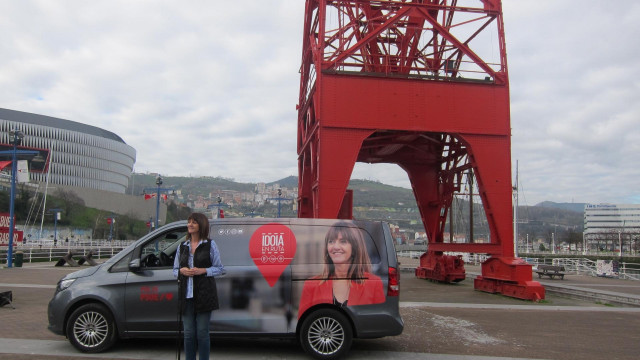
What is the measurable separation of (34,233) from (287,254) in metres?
73.6

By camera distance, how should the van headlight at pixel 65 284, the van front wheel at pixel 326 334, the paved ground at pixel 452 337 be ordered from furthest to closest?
the paved ground at pixel 452 337 → the van headlight at pixel 65 284 → the van front wheel at pixel 326 334

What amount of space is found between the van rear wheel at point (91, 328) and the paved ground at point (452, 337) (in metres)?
0.17

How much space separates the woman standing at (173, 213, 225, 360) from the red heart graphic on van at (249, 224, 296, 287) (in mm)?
1630

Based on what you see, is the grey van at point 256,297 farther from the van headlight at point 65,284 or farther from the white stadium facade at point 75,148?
the white stadium facade at point 75,148

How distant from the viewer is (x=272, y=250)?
23.9ft

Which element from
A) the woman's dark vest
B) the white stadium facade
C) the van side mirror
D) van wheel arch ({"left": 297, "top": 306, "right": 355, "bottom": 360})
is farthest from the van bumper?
the white stadium facade

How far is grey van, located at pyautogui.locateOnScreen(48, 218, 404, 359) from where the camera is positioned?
716 cm

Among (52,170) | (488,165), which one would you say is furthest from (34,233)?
(488,165)

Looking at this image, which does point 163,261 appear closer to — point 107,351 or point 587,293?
point 107,351

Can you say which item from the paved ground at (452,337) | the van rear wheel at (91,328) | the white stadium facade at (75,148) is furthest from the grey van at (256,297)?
the white stadium facade at (75,148)

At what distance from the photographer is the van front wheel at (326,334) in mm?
7105

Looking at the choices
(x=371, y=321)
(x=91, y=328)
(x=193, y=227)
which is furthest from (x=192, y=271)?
(x=371, y=321)

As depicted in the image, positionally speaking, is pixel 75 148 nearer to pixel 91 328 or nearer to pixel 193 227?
pixel 91 328

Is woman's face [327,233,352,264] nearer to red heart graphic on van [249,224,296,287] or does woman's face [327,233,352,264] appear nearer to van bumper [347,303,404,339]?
red heart graphic on van [249,224,296,287]
